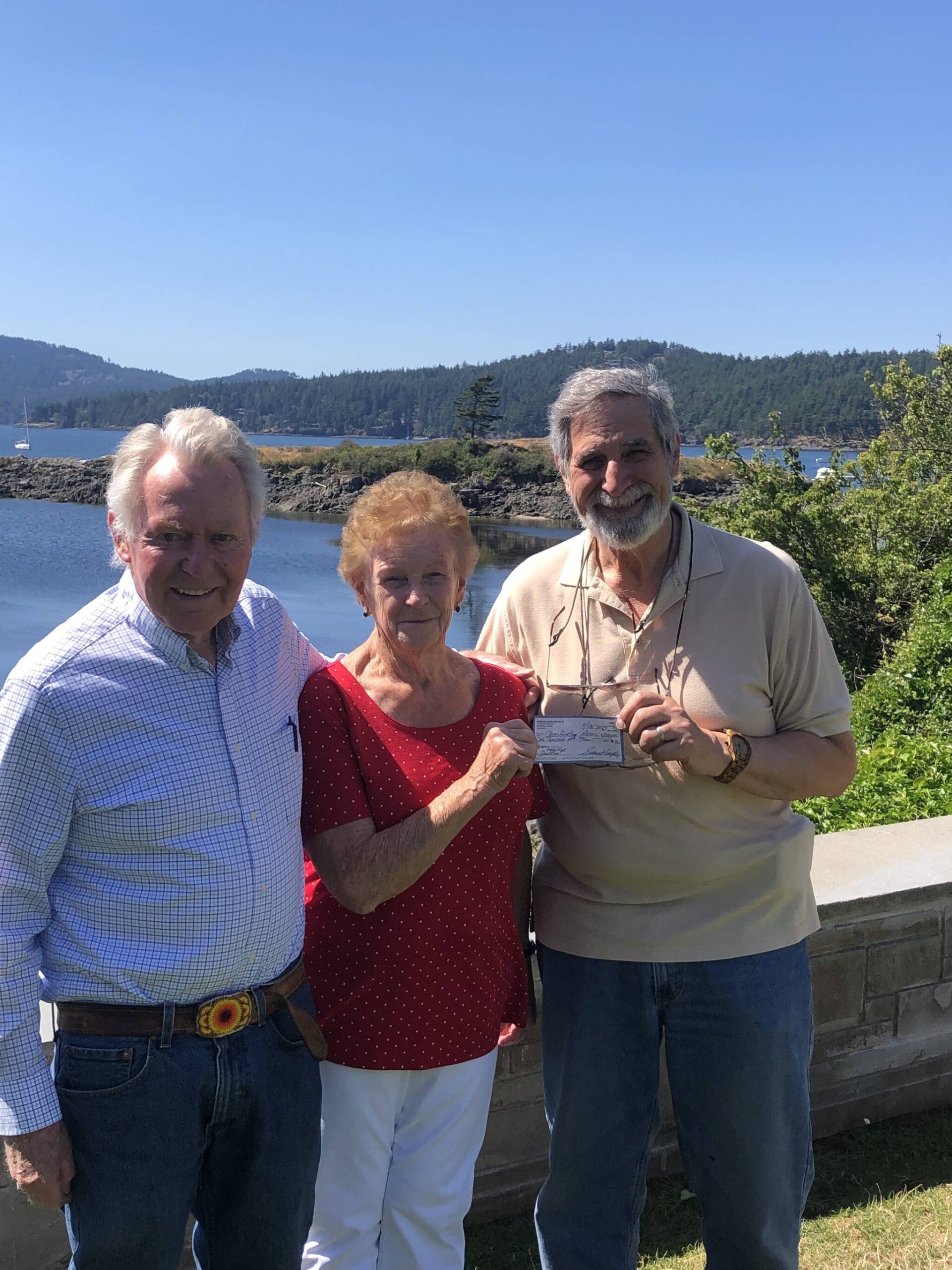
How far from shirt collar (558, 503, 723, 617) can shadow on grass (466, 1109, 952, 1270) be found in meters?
1.82

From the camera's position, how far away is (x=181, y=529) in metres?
2.00

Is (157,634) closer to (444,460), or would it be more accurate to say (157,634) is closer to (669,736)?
(669,736)

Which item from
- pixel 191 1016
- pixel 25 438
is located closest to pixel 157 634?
pixel 191 1016

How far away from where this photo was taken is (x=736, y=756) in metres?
2.34

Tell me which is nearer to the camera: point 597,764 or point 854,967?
point 597,764

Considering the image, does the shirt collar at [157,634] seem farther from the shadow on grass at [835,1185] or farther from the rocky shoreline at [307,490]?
the rocky shoreline at [307,490]

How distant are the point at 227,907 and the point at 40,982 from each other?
36 cm

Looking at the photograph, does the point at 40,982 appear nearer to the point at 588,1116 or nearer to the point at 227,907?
the point at 227,907

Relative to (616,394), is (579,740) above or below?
below

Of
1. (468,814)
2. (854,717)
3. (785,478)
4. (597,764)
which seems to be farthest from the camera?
(785,478)

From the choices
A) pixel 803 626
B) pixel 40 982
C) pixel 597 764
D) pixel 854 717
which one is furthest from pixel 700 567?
pixel 854 717

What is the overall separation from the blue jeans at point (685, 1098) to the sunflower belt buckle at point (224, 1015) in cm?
80

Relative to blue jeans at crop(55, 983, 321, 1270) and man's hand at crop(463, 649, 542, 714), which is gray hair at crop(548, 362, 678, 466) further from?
blue jeans at crop(55, 983, 321, 1270)

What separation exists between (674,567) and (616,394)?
42 centimetres
